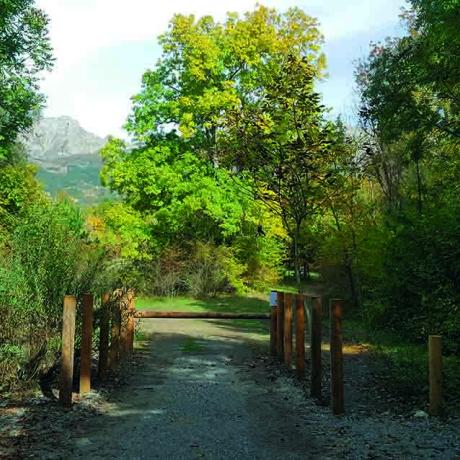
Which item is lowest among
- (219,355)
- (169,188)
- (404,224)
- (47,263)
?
(219,355)

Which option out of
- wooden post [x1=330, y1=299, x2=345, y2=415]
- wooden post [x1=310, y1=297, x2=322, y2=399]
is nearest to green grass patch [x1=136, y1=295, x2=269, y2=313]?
wooden post [x1=310, y1=297, x2=322, y2=399]

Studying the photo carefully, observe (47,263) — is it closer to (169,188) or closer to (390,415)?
(390,415)

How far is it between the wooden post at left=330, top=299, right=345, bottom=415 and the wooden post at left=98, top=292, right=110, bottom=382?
3868 millimetres

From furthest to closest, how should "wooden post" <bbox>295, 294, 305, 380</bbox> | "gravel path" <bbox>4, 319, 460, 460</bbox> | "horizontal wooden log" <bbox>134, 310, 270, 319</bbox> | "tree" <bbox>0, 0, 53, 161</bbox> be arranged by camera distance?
"tree" <bbox>0, 0, 53, 161</bbox> → "horizontal wooden log" <bbox>134, 310, 270, 319</bbox> → "wooden post" <bbox>295, 294, 305, 380</bbox> → "gravel path" <bbox>4, 319, 460, 460</bbox>

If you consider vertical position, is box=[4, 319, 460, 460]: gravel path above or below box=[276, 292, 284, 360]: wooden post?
below

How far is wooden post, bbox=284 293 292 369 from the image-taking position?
37.7ft

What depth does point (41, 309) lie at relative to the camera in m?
8.11

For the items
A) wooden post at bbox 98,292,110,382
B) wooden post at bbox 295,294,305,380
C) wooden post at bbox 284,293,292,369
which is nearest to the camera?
wooden post at bbox 98,292,110,382

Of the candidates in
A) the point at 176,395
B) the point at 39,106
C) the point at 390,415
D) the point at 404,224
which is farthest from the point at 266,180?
the point at 39,106

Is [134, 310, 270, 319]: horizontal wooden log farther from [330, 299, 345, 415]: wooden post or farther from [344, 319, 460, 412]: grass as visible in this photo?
[330, 299, 345, 415]: wooden post

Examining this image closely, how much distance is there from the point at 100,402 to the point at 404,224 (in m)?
8.04

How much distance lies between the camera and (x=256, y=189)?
49.4ft

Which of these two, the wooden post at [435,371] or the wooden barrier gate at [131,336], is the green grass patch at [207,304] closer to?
the wooden barrier gate at [131,336]

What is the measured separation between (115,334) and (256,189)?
6.07m
